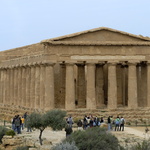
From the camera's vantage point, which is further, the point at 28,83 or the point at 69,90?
the point at 28,83

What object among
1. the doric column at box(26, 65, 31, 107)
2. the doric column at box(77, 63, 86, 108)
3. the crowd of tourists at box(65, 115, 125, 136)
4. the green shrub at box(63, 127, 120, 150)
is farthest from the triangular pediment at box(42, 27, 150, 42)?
the green shrub at box(63, 127, 120, 150)

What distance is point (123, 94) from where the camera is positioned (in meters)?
49.0

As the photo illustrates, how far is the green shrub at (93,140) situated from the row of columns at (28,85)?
1660 centimetres

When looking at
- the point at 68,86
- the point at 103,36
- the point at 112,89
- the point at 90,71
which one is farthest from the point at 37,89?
the point at 103,36

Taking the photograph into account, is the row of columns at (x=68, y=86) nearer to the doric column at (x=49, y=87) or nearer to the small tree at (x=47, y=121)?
the doric column at (x=49, y=87)

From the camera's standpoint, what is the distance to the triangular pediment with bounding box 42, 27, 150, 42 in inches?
1704

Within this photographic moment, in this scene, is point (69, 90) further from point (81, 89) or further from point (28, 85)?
point (28, 85)

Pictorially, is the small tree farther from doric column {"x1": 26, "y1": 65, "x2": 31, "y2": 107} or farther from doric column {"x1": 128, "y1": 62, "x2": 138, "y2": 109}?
doric column {"x1": 26, "y1": 65, "x2": 31, "y2": 107}

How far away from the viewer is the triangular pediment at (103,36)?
43.3 m

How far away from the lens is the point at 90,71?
43281 mm

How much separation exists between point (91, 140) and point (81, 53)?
1896 centimetres

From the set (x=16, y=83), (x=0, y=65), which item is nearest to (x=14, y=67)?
(x=16, y=83)

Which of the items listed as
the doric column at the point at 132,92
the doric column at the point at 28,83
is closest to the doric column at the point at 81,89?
the doric column at the point at 132,92

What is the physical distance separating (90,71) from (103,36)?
384cm
